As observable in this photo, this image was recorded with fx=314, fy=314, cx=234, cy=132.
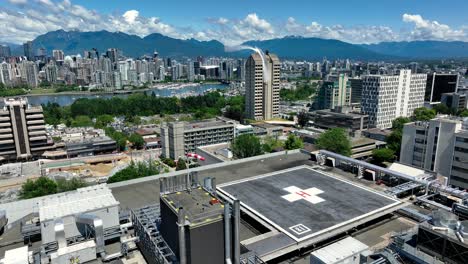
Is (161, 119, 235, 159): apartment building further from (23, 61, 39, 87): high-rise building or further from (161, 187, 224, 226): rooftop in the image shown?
(23, 61, 39, 87): high-rise building

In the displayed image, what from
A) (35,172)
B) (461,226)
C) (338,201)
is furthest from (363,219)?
(35,172)

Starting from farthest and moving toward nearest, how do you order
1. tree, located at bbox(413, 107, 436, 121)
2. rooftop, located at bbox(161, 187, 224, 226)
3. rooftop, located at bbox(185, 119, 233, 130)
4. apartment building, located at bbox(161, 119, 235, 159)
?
tree, located at bbox(413, 107, 436, 121) → rooftop, located at bbox(185, 119, 233, 130) → apartment building, located at bbox(161, 119, 235, 159) → rooftop, located at bbox(161, 187, 224, 226)

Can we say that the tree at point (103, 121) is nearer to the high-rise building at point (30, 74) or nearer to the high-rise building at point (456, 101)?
the high-rise building at point (456, 101)

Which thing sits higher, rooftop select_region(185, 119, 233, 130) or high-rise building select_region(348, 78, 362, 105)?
high-rise building select_region(348, 78, 362, 105)

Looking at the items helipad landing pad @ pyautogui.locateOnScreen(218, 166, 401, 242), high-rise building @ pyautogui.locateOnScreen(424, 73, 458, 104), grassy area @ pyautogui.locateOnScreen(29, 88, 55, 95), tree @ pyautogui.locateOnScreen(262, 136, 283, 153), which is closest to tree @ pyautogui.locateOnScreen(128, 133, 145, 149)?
tree @ pyautogui.locateOnScreen(262, 136, 283, 153)

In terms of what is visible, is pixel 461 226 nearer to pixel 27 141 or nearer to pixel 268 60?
pixel 27 141

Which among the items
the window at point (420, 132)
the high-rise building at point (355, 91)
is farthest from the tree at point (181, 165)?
the high-rise building at point (355, 91)

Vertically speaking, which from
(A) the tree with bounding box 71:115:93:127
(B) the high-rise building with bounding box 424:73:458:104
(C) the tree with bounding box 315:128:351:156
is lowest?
(A) the tree with bounding box 71:115:93:127
